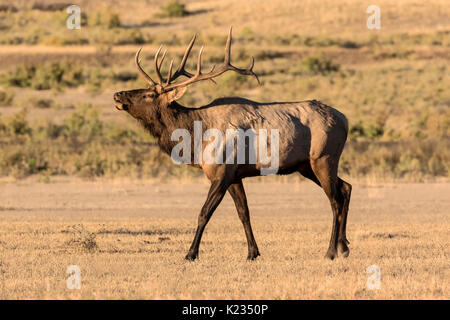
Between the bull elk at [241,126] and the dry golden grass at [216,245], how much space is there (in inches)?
28.7

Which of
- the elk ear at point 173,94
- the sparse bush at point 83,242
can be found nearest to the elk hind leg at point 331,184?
the elk ear at point 173,94

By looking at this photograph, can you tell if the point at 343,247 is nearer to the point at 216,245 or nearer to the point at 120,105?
the point at 216,245

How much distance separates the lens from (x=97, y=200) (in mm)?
21719

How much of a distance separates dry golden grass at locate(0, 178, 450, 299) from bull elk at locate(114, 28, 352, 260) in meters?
0.73

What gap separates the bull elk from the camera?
12.6 m

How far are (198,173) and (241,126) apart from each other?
1503 cm

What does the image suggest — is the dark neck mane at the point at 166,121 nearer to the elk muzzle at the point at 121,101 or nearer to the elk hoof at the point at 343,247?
the elk muzzle at the point at 121,101

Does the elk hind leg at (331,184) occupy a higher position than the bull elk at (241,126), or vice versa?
the bull elk at (241,126)

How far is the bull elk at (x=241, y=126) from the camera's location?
12.6 metres

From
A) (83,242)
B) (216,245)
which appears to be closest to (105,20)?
(216,245)

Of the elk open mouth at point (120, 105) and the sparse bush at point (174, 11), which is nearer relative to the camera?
the elk open mouth at point (120, 105)

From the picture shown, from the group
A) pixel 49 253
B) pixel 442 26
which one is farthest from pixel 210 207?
pixel 442 26

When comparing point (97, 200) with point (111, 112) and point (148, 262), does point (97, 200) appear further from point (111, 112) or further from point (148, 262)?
point (111, 112)

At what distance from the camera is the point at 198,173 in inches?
1090
